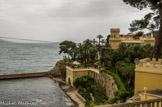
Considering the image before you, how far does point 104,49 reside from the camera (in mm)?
34156

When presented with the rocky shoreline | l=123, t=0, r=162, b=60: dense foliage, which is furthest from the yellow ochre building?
the rocky shoreline

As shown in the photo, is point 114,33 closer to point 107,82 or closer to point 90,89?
point 107,82

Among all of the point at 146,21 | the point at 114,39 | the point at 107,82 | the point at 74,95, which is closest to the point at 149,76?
the point at 146,21

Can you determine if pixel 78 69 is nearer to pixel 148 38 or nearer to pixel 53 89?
pixel 53 89

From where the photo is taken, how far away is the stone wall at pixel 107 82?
23.8 m

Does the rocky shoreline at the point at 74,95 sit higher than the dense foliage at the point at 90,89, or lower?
lower

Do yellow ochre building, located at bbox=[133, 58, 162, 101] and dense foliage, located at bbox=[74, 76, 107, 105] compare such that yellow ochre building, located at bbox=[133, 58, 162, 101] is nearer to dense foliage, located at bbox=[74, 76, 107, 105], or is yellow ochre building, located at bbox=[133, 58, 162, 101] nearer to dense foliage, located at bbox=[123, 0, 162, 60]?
dense foliage, located at bbox=[123, 0, 162, 60]

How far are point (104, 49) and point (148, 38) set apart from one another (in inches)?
576

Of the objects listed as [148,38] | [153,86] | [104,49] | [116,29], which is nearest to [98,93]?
[104,49]

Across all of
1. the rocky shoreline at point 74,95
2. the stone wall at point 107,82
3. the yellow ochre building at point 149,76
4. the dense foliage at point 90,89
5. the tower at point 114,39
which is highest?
the tower at point 114,39

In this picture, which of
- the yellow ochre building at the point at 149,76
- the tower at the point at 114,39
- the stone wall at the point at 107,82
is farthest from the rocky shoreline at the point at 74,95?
the tower at the point at 114,39

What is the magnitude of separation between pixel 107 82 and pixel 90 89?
4.14 m

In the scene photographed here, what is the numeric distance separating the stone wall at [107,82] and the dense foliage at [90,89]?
0.85m

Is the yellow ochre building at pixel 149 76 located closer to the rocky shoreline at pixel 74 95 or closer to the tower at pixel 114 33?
the rocky shoreline at pixel 74 95
